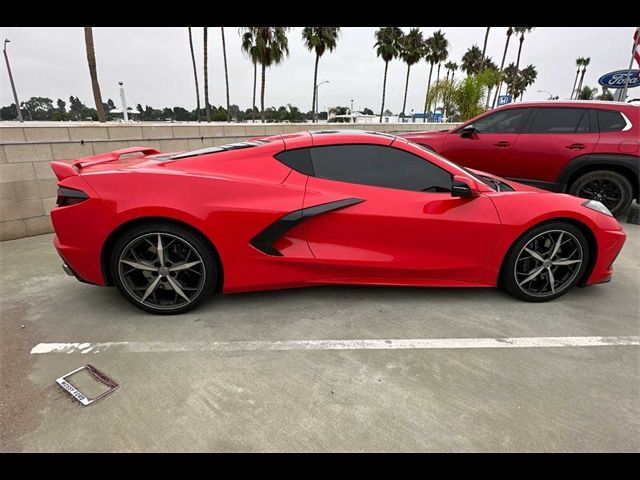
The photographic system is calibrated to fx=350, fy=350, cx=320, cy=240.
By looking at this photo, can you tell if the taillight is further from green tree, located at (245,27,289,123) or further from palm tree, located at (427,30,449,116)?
palm tree, located at (427,30,449,116)

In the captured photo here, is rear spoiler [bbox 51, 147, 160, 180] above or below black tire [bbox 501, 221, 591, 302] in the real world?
above

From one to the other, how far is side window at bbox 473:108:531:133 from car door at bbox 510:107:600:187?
0.42 feet

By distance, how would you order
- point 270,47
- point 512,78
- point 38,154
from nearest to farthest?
point 38,154
point 270,47
point 512,78

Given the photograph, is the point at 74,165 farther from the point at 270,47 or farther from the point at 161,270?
the point at 270,47

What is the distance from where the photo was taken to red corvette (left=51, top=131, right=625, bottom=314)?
246 cm

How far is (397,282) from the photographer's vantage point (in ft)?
9.04

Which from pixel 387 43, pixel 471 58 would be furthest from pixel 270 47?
pixel 471 58

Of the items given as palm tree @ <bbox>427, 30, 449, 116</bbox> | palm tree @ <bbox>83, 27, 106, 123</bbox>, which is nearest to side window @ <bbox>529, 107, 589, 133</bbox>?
palm tree @ <bbox>83, 27, 106, 123</bbox>

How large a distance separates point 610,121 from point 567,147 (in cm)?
61

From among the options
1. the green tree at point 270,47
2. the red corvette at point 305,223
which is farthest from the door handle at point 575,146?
the green tree at point 270,47

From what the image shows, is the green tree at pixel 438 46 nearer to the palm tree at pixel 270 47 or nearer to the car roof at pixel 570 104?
the palm tree at pixel 270 47

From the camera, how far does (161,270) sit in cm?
253
